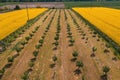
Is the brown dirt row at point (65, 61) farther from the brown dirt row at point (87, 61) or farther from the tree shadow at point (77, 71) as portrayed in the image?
the brown dirt row at point (87, 61)

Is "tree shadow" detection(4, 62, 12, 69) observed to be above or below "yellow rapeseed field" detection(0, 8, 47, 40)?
below

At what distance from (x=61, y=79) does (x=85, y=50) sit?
35.8 feet

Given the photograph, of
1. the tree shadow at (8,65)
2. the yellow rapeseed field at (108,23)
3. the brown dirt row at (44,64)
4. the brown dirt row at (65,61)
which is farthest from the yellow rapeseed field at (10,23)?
the yellow rapeseed field at (108,23)

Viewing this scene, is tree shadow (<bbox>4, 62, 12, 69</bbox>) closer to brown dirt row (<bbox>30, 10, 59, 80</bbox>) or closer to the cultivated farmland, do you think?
the cultivated farmland

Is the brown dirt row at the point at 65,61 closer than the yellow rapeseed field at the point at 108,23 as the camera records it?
Yes

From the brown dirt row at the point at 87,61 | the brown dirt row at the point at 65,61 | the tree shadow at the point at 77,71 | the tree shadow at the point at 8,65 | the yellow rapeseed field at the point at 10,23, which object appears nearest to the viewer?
the brown dirt row at the point at 87,61

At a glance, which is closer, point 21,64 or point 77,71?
point 77,71

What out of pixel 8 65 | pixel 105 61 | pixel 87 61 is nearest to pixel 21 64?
pixel 8 65

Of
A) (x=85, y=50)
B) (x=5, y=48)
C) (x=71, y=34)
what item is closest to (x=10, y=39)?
(x=5, y=48)

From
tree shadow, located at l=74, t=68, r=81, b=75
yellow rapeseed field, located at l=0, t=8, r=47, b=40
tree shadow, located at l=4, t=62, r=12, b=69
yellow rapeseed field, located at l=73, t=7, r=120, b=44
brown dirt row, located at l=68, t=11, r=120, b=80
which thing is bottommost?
tree shadow, located at l=4, t=62, r=12, b=69

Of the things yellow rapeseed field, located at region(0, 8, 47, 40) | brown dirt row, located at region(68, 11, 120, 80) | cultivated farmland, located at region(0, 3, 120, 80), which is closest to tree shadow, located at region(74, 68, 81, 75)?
cultivated farmland, located at region(0, 3, 120, 80)

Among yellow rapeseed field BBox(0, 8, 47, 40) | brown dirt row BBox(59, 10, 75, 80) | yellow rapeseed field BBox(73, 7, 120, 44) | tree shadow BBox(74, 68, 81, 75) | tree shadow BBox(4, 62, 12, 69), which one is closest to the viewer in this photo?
brown dirt row BBox(59, 10, 75, 80)

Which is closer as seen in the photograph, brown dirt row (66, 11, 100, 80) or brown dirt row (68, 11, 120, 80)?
brown dirt row (66, 11, 100, 80)

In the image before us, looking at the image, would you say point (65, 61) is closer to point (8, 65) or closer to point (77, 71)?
point (77, 71)
